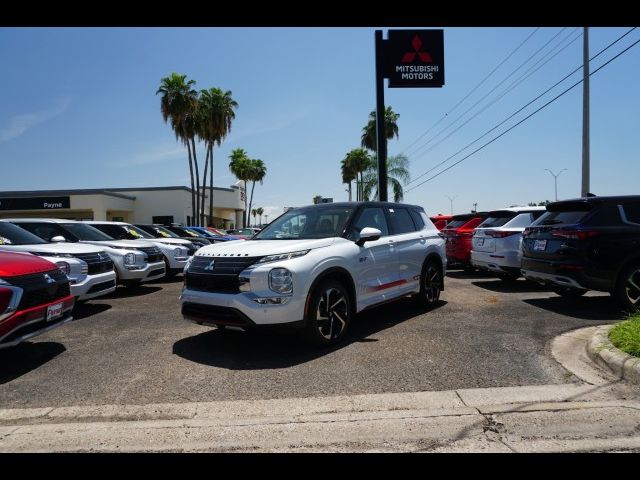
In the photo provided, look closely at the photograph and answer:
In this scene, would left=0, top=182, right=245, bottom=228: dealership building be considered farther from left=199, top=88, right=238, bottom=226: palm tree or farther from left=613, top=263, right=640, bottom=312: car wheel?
left=613, top=263, right=640, bottom=312: car wheel

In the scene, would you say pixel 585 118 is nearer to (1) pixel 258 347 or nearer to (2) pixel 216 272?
(1) pixel 258 347

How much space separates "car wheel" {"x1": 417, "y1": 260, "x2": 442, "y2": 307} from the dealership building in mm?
33985

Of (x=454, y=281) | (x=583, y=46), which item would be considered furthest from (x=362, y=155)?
(x=454, y=281)

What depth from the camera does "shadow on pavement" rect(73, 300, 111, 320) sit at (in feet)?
23.9

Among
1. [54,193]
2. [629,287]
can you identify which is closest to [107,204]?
[54,193]

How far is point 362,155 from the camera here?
54.0m

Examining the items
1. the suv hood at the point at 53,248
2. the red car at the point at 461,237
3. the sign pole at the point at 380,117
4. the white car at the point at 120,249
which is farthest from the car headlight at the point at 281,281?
the sign pole at the point at 380,117

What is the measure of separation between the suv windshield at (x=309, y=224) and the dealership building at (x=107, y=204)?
1342 inches

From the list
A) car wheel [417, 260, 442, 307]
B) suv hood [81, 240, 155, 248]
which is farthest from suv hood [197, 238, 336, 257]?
suv hood [81, 240, 155, 248]

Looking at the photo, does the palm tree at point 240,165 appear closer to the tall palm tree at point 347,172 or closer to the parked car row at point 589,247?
the tall palm tree at point 347,172

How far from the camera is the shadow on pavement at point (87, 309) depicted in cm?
728

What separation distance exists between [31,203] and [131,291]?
4065 centimetres

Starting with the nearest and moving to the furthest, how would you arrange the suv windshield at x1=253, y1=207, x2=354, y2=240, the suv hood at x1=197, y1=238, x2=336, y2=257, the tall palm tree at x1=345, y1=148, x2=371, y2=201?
the suv hood at x1=197, y1=238, x2=336, y2=257
the suv windshield at x1=253, y1=207, x2=354, y2=240
the tall palm tree at x1=345, y1=148, x2=371, y2=201

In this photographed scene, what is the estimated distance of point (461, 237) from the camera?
1142 centimetres
